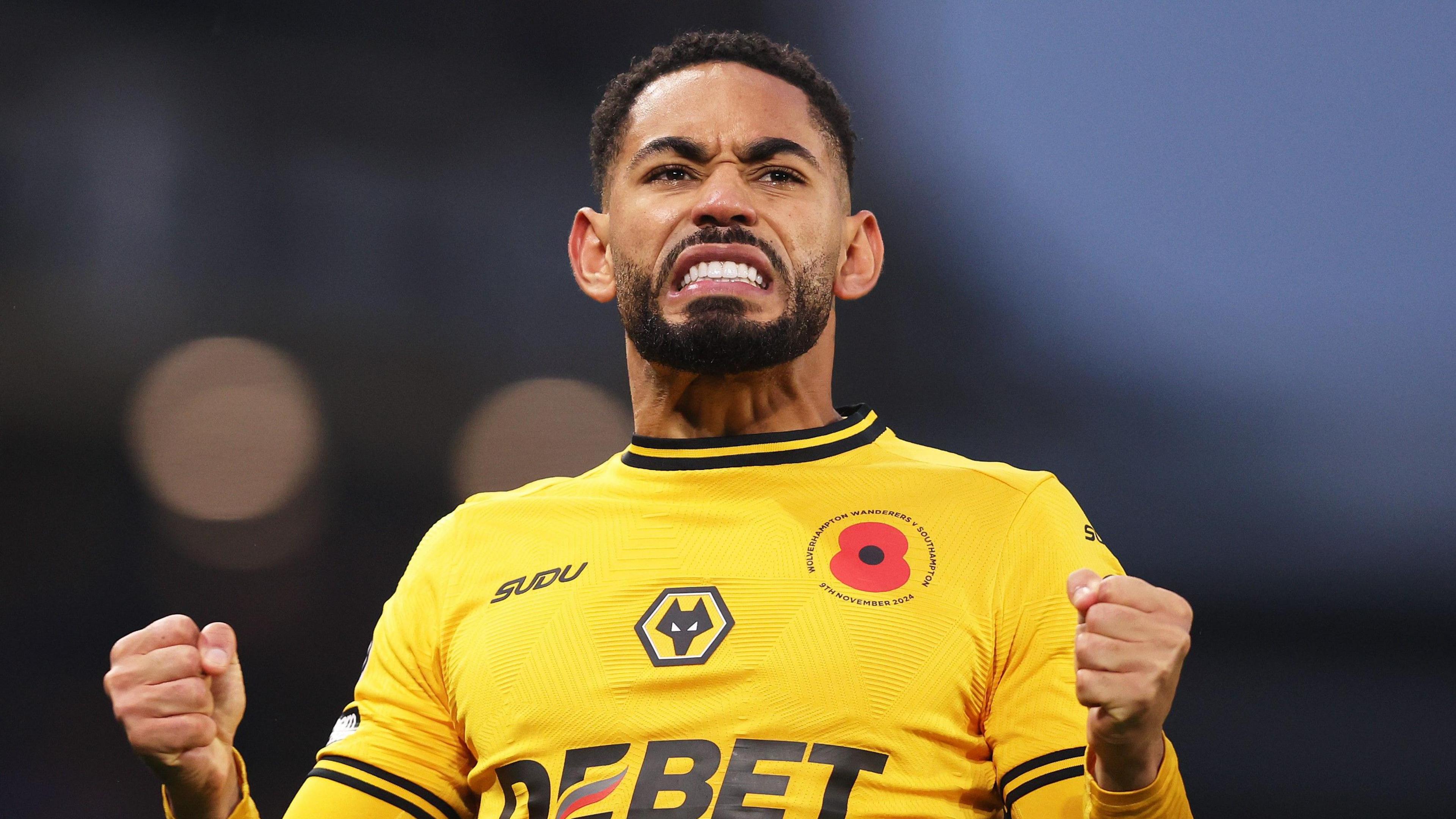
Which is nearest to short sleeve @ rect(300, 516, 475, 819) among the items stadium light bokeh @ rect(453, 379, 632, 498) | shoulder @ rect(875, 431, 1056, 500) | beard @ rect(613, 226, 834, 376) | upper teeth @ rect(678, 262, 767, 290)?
beard @ rect(613, 226, 834, 376)

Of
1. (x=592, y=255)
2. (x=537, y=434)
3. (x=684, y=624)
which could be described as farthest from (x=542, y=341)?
(x=684, y=624)

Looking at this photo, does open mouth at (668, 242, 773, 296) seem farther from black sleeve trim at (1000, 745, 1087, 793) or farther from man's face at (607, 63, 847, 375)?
black sleeve trim at (1000, 745, 1087, 793)

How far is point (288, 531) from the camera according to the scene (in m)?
2.64

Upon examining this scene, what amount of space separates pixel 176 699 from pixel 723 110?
108cm

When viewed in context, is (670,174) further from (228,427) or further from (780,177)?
(228,427)

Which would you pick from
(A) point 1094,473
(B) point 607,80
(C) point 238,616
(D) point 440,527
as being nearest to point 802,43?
(B) point 607,80

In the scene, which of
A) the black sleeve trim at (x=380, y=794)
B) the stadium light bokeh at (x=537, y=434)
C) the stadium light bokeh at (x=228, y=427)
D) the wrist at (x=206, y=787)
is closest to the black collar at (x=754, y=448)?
the black sleeve trim at (x=380, y=794)

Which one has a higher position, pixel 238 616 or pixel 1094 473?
pixel 1094 473

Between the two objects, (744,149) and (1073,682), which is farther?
(744,149)

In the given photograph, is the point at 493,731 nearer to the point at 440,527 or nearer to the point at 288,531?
A: the point at 440,527

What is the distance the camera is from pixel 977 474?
156cm

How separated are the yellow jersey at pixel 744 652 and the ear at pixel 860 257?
0.26 m

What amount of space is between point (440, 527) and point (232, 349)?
138cm

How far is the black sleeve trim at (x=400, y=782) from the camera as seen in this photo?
1.51 metres
